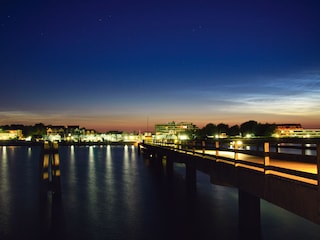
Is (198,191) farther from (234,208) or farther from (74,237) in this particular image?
(74,237)

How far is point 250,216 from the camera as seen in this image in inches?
627

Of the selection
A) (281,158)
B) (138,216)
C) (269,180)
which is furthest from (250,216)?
(138,216)

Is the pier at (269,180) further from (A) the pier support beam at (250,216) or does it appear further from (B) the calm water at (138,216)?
(B) the calm water at (138,216)

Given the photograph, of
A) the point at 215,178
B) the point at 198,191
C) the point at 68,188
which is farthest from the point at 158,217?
the point at 68,188

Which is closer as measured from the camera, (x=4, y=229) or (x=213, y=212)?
(x=4, y=229)

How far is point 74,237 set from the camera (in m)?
19.6

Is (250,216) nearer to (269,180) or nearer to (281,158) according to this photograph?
(281,158)

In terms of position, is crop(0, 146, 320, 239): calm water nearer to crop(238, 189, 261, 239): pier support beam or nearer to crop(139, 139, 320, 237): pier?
crop(238, 189, 261, 239): pier support beam

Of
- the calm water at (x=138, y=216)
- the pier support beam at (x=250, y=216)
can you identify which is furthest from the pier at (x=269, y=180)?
the calm water at (x=138, y=216)

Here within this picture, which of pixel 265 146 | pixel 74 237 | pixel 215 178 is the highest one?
pixel 265 146

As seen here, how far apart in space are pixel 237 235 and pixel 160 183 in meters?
22.1

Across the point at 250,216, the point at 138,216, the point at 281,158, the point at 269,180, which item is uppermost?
the point at 281,158

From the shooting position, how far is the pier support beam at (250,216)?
15758 mm

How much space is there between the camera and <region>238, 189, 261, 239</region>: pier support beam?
1576 centimetres
